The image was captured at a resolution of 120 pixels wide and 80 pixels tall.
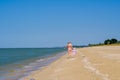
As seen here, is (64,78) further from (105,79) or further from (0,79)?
(0,79)

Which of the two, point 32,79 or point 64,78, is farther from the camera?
point 32,79

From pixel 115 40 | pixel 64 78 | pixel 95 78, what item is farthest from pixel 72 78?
pixel 115 40

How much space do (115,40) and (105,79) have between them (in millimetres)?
134777

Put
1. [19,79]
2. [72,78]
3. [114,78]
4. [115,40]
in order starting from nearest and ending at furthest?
[114,78] → [72,78] → [19,79] → [115,40]

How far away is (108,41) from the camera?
148 m

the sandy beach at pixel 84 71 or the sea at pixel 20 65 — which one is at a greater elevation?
the sandy beach at pixel 84 71

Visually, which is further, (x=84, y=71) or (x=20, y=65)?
(x=20, y=65)

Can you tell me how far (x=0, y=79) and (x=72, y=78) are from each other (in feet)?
18.7

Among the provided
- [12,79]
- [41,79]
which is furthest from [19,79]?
[41,79]

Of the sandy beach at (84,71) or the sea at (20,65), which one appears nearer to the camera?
the sandy beach at (84,71)

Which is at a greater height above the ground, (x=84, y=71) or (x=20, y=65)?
(x=84, y=71)

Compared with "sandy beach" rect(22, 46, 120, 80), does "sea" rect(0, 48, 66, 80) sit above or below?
below

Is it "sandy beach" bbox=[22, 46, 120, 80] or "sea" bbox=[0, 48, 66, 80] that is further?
"sea" bbox=[0, 48, 66, 80]

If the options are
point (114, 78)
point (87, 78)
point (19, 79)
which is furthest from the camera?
point (19, 79)
